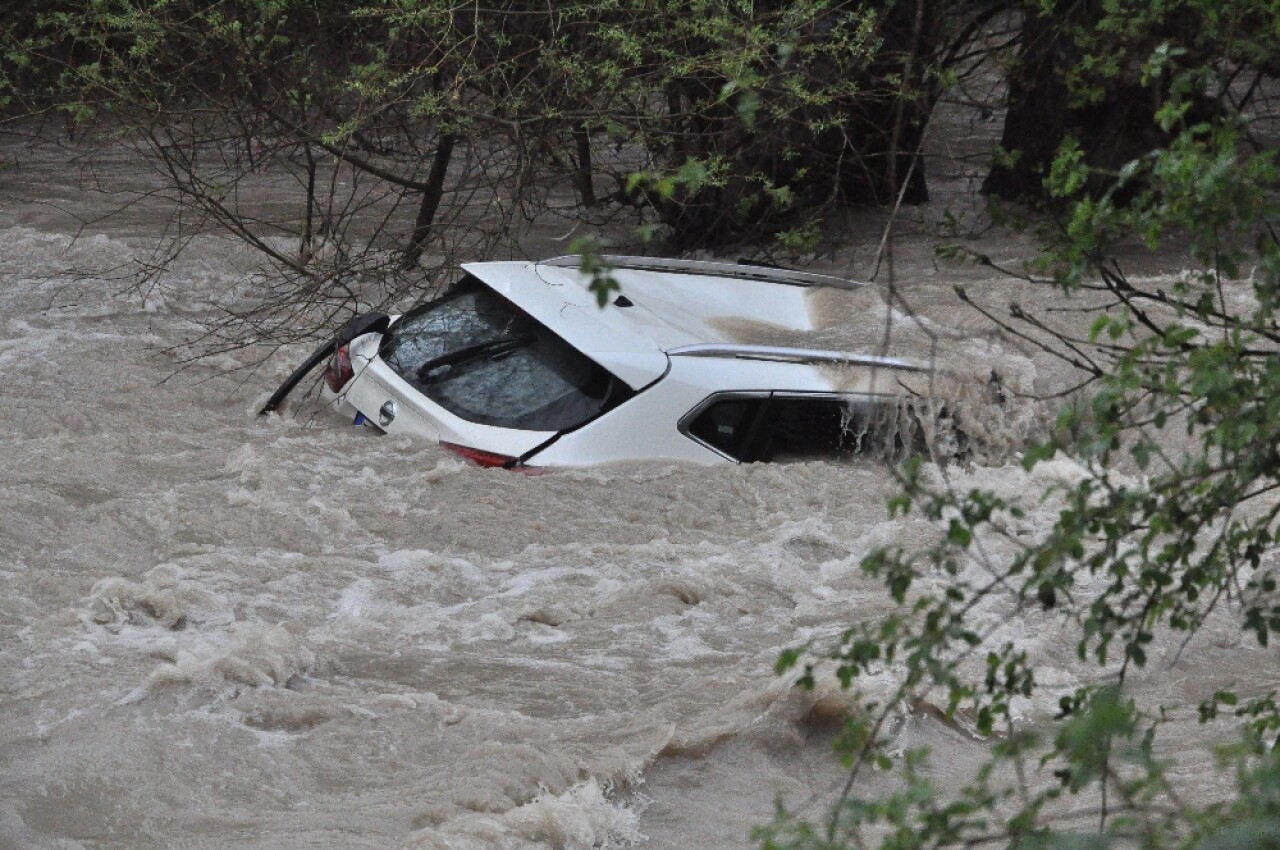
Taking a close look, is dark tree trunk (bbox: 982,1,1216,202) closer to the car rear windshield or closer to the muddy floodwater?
the muddy floodwater

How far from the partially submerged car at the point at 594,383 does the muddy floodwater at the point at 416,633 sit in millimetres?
175

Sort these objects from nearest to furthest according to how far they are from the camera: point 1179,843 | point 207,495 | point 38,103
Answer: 1. point 1179,843
2. point 207,495
3. point 38,103

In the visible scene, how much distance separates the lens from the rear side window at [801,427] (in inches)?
248

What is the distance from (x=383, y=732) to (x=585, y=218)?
7833 mm

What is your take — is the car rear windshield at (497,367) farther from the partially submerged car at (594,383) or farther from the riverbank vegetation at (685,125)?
the riverbank vegetation at (685,125)

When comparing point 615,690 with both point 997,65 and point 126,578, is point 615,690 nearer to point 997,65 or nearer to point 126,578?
point 126,578

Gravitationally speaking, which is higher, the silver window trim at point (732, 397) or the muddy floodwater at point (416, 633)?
the silver window trim at point (732, 397)

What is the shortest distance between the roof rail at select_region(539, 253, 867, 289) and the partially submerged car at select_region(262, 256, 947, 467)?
491 mm

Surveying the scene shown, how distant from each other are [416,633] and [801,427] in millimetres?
1855

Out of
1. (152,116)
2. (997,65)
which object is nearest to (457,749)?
(152,116)

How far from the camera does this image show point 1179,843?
183 centimetres

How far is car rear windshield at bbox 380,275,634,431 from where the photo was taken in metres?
6.16

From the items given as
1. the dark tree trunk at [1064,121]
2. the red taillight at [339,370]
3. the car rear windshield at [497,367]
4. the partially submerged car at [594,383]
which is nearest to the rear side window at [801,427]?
the partially submerged car at [594,383]

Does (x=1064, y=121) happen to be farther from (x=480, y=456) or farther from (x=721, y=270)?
(x=480, y=456)
